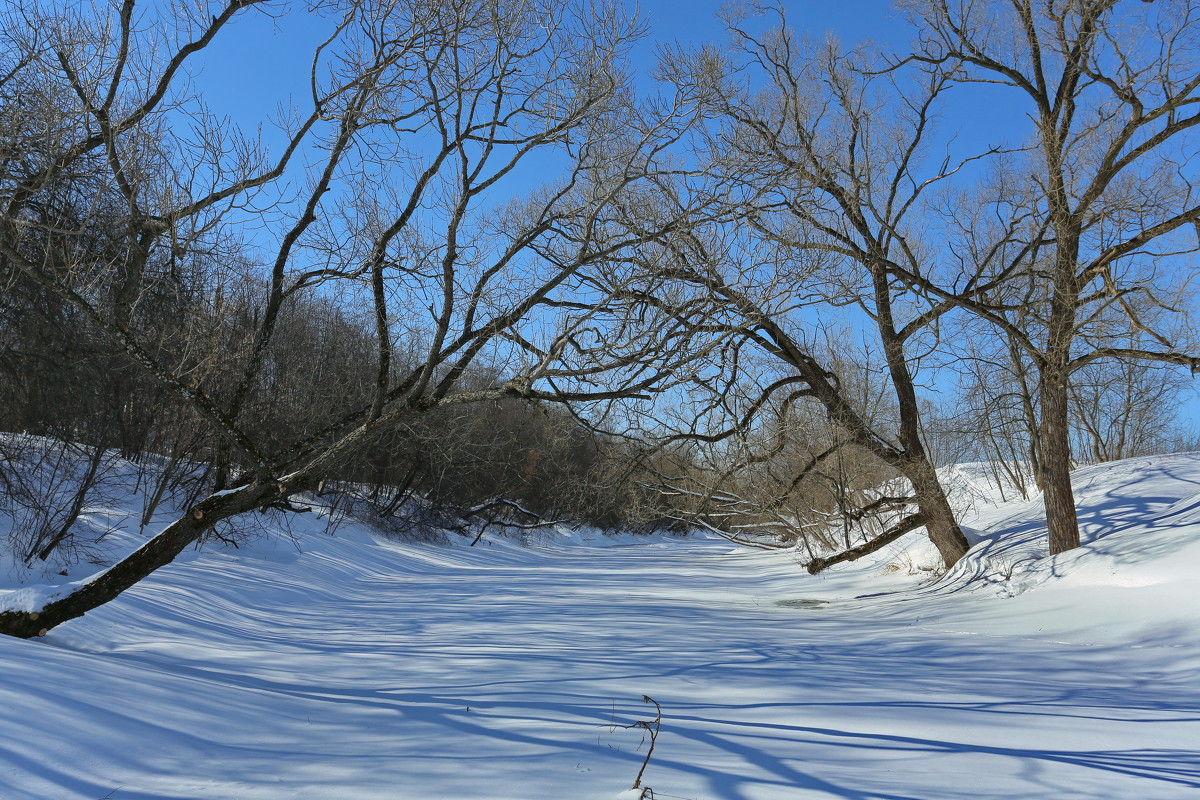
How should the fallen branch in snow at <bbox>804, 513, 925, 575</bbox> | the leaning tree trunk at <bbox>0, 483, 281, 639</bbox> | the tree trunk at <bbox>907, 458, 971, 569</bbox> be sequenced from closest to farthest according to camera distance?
the leaning tree trunk at <bbox>0, 483, 281, 639</bbox> < the tree trunk at <bbox>907, 458, 971, 569</bbox> < the fallen branch in snow at <bbox>804, 513, 925, 575</bbox>

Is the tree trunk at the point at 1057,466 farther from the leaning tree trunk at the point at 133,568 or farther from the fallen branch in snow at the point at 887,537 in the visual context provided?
the leaning tree trunk at the point at 133,568

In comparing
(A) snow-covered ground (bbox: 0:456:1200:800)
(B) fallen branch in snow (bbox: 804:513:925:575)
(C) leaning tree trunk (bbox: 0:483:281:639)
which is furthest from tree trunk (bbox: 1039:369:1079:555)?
A: (C) leaning tree trunk (bbox: 0:483:281:639)

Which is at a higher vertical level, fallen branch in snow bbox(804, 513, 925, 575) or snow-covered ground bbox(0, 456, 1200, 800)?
fallen branch in snow bbox(804, 513, 925, 575)

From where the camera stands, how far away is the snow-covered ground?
3.90 m

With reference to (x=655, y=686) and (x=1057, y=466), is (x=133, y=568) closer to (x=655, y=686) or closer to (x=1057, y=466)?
(x=655, y=686)

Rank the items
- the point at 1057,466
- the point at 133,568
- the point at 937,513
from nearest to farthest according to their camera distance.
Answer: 1. the point at 133,568
2. the point at 1057,466
3. the point at 937,513

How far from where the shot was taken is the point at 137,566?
6.99m

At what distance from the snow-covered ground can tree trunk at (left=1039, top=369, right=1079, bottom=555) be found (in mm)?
414

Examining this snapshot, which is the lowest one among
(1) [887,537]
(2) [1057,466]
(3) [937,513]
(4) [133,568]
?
(4) [133,568]

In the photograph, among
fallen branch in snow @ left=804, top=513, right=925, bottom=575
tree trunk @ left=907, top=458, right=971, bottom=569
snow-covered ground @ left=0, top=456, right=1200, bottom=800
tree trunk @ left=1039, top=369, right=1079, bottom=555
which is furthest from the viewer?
fallen branch in snow @ left=804, top=513, right=925, bottom=575

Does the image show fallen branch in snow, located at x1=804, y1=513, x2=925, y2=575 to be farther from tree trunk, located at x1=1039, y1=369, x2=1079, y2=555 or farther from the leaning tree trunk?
the leaning tree trunk

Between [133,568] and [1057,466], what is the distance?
11.8 metres

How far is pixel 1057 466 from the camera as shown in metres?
11.3

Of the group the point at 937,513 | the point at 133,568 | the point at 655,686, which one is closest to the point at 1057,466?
the point at 937,513
